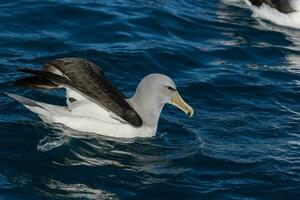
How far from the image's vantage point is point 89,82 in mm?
10336

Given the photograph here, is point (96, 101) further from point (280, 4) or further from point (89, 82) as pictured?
point (280, 4)

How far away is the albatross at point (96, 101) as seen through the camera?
10281 mm

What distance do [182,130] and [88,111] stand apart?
55.4 inches

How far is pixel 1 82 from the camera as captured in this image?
12.3 m

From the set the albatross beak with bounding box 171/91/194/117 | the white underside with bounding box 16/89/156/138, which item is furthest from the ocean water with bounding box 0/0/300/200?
the albatross beak with bounding box 171/91/194/117

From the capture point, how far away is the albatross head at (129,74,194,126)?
1090 centimetres

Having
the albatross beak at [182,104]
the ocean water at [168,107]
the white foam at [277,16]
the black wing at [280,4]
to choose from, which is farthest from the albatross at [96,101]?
the black wing at [280,4]

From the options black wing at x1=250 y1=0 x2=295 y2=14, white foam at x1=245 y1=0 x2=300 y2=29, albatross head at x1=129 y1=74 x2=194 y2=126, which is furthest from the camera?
black wing at x1=250 y1=0 x2=295 y2=14

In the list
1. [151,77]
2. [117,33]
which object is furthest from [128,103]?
[117,33]

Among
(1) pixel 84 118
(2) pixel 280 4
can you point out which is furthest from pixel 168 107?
(2) pixel 280 4

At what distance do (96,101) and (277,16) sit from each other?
26.4ft

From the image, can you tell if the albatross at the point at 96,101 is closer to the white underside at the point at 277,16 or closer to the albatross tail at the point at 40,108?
the albatross tail at the point at 40,108

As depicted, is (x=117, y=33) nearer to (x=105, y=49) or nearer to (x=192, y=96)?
(x=105, y=49)

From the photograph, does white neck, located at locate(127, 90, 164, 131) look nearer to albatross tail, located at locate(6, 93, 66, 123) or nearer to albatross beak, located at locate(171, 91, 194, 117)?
albatross beak, located at locate(171, 91, 194, 117)
